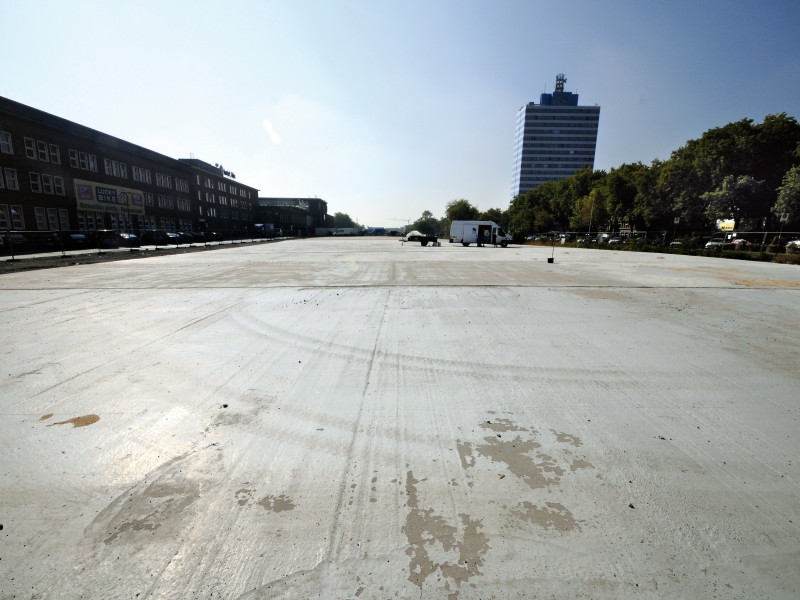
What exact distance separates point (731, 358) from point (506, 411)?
3.79 meters

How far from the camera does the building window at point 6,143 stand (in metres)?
28.9

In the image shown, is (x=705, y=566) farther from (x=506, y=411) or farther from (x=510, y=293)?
(x=510, y=293)

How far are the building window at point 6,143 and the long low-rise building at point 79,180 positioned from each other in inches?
3.1

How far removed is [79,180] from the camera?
3647 centimetres

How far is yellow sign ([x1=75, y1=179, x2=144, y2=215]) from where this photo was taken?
36.8 meters

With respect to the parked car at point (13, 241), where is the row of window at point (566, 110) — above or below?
above

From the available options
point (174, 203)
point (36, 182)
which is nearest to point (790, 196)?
point (36, 182)

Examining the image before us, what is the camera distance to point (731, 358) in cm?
487

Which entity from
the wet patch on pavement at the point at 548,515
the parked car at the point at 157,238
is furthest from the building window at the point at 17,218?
the wet patch on pavement at the point at 548,515

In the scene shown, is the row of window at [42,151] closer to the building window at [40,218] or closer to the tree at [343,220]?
the building window at [40,218]

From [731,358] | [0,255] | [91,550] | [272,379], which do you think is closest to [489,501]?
[91,550]

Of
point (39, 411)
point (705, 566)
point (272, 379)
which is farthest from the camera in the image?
point (272, 379)

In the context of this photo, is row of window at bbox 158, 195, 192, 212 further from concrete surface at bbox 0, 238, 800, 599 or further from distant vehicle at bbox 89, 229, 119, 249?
concrete surface at bbox 0, 238, 800, 599

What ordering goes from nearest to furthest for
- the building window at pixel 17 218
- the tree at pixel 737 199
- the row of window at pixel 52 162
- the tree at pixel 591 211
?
the row of window at pixel 52 162
the building window at pixel 17 218
the tree at pixel 737 199
the tree at pixel 591 211
